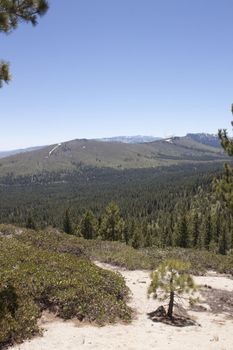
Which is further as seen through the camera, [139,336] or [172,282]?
[172,282]

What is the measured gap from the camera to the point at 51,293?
20.8 meters

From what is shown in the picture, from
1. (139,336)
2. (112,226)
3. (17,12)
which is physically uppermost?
(17,12)

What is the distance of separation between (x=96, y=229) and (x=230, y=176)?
5673cm

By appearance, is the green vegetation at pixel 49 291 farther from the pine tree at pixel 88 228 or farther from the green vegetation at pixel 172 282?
the pine tree at pixel 88 228

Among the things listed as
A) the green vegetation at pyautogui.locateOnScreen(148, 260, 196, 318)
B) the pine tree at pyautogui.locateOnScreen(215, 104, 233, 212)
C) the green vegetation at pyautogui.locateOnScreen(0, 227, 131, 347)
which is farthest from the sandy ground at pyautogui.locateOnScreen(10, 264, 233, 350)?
the pine tree at pyautogui.locateOnScreen(215, 104, 233, 212)

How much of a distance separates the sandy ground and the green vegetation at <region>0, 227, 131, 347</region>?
31.6 inches

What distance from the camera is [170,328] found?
18.3 m

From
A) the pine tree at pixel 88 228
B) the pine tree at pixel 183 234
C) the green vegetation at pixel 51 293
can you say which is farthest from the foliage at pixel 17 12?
the pine tree at pixel 183 234

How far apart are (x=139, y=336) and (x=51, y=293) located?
5.99m

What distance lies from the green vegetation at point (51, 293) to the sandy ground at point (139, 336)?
2.63 ft

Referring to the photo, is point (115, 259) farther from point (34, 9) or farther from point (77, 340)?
point (34, 9)

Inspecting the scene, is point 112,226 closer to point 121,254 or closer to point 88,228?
point 88,228

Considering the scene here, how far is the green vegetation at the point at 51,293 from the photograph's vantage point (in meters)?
17.4

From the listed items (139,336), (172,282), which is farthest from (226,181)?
(139,336)
